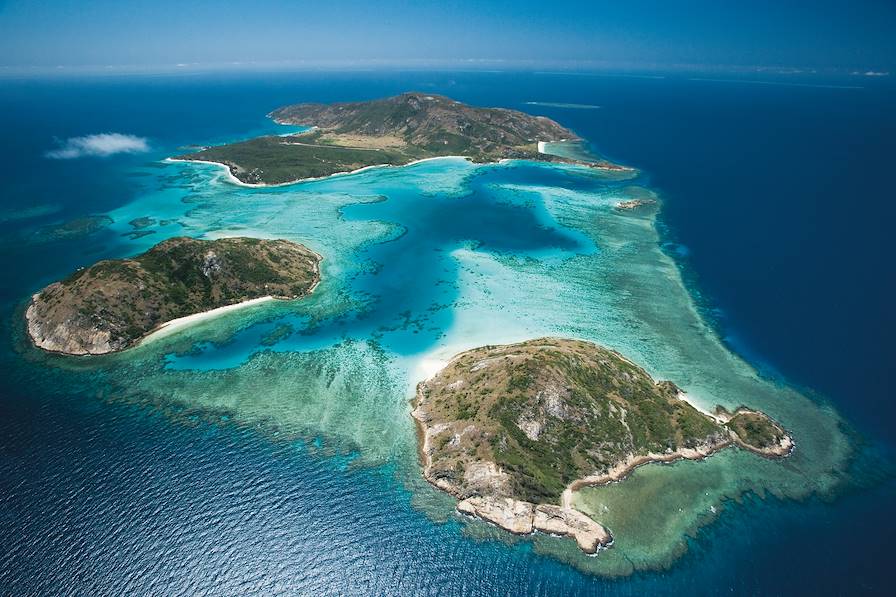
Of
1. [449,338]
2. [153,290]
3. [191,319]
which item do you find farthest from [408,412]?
[153,290]

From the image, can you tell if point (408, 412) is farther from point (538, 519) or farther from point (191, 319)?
point (191, 319)

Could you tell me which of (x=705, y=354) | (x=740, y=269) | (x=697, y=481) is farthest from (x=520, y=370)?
(x=740, y=269)

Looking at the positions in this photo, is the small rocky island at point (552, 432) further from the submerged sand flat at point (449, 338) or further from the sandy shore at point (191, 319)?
the sandy shore at point (191, 319)

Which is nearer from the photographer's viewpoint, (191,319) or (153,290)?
(153,290)

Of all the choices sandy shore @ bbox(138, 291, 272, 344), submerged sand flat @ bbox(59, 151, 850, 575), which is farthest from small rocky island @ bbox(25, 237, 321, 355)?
submerged sand flat @ bbox(59, 151, 850, 575)

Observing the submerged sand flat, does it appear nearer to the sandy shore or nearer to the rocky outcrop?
the rocky outcrop

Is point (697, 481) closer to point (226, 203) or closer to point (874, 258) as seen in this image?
point (874, 258)
